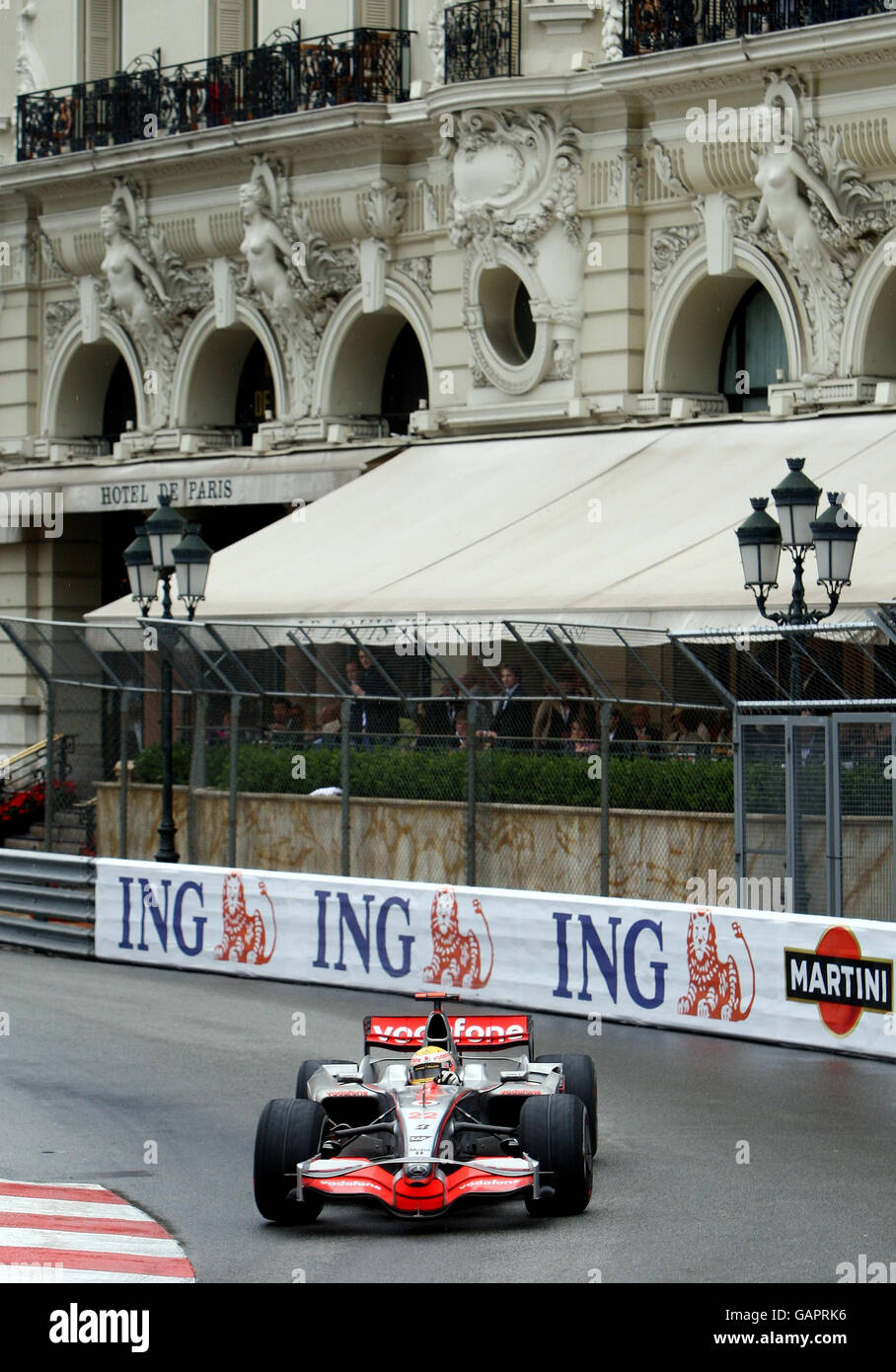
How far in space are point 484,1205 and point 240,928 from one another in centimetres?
874

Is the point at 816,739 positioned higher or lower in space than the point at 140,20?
lower

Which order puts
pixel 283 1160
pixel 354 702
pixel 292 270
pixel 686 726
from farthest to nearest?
pixel 292 270 → pixel 354 702 → pixel 686 726 → pixel 283 1160

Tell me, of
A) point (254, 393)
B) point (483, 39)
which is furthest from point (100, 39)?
point (483, 39)

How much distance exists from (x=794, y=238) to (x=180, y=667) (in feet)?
25.4

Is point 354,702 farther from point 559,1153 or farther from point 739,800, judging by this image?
point 559,1153

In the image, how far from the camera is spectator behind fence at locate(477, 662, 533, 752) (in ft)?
62.3

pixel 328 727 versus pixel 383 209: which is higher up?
pixel 383 209

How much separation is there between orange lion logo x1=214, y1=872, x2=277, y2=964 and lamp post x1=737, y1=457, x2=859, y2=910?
469cm

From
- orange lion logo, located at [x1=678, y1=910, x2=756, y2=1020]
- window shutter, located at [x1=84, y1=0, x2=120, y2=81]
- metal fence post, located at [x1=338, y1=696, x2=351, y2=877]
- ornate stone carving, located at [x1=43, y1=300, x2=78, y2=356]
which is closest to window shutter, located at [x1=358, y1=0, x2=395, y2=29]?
window shutter, located at [x1=84, y1=0, x2=120, y2=81]

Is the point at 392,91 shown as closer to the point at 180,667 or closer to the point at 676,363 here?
the point at 676,363

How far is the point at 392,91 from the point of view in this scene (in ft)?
90.6

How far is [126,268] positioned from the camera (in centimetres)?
3114
